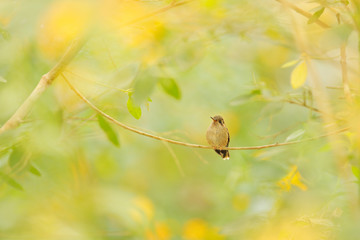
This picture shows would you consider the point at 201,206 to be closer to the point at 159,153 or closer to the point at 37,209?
the point at 159,153

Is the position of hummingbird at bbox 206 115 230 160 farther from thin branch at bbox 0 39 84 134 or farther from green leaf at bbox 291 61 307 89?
thin branch at bbox 0 39 84 134

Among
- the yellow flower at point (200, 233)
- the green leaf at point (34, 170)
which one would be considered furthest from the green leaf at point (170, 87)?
the yellow flower at point (200, 233)

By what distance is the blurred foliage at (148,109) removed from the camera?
3.28ft

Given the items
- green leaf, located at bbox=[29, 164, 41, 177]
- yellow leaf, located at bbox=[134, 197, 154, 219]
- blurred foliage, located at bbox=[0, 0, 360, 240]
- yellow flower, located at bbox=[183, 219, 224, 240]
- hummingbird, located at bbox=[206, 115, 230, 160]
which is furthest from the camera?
yellow flower, located at bbox=[183, 219, 224, 240]

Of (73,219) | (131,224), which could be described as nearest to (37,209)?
(73,219)

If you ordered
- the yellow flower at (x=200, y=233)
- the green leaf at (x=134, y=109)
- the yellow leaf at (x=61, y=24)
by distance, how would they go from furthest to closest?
the yellow flower at (x=200, y=233)
the green leaf at (x=134, y=109)
the yellow leaf at (x=61, y=24)

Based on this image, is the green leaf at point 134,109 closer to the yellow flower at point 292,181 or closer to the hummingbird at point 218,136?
the yellow flower at point 292,181

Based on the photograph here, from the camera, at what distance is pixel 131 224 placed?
973 mm

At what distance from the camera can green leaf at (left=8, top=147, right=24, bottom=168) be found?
4.14 feet

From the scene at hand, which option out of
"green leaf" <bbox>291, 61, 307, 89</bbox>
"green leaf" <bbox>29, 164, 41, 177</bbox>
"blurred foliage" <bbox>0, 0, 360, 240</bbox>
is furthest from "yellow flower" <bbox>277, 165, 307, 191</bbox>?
"green leaf" <bbox>29, 164, 41, 177</bbox>

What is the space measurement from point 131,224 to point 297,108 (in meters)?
2.16

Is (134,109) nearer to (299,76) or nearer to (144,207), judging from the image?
Result: (299,76)

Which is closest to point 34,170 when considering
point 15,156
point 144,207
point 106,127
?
point 15,156

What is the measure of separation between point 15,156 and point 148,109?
1.23 feet
